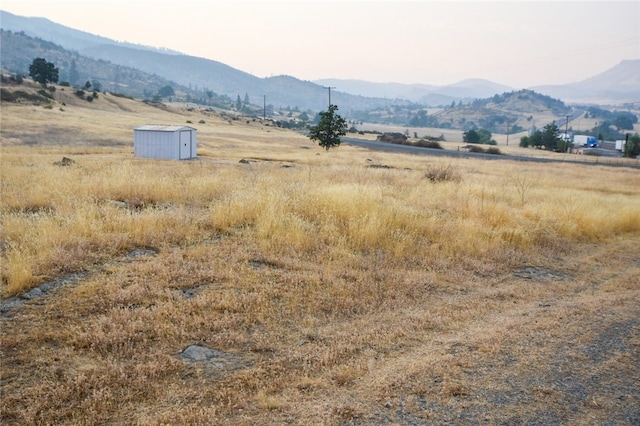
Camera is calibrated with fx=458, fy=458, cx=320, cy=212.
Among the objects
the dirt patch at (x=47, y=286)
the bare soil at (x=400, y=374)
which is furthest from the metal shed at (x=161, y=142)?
the bare soil at (x=400, y=374)

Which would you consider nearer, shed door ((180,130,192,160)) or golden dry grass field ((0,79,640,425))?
golden dry grass field ((0,79,640,425))

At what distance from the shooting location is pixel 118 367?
482 cm

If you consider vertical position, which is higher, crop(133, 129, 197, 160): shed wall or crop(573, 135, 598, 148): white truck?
crop(573, 135, 598, 148): white truck

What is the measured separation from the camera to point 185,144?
32125 millimetres

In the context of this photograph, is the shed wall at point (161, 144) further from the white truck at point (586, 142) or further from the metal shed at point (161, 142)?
the white truck at point (586, 142)

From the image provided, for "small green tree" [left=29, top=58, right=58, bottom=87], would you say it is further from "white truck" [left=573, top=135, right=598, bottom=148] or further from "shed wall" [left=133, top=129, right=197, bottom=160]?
"white truck" [left=573, top=135, right=598, bottom=148]

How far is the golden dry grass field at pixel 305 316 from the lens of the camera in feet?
14.5

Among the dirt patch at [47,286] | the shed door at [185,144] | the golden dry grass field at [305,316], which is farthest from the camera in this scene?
the shed door at [185,144]

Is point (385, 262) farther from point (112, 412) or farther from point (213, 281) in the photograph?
point (112, 412)

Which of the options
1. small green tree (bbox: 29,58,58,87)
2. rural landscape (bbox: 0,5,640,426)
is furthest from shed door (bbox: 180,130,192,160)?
small green tree (bbox: 29,58,58,87)

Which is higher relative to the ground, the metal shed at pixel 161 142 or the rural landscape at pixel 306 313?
the metal shed at pixel 161 142

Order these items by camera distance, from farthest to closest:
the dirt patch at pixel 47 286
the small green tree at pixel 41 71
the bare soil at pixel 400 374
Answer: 1. the small green tree at pixel 41 71
2. the dirt patch at pixel 47 286
3. the bare soil at pixel 400 374

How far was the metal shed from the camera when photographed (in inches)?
1224

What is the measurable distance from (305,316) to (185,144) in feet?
91.9
